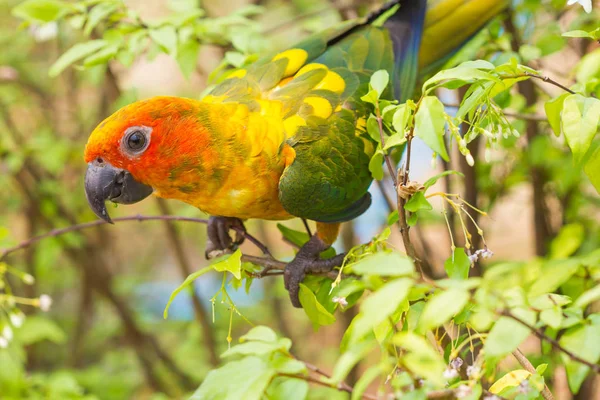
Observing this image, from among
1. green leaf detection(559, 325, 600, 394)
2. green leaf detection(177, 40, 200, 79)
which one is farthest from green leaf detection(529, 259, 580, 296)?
green leaf detection(177, 40, 200, 79)

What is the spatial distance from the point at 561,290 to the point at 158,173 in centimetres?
71

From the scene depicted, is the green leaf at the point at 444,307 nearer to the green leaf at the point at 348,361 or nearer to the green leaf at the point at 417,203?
the green leaf at the point at 348,361

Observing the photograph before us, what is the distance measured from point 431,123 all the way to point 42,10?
94cm

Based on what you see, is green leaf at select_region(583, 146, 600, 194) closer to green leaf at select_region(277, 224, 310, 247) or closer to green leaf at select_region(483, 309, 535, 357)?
green leaf at select_region(483, 309, 535, 357)

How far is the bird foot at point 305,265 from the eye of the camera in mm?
1058

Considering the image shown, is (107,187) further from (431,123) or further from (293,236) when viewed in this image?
(431,123)

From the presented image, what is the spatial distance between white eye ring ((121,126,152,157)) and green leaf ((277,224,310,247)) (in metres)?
0.29

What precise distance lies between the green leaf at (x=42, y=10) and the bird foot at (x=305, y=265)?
0.67 m

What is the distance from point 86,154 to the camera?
1032 millimetres

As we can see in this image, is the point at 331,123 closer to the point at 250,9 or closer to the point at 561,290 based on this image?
the point at 250,9

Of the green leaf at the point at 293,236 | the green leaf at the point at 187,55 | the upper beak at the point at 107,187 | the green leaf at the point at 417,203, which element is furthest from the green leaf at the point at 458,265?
the green leaf at the point at 187,55

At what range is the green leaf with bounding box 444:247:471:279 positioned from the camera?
2.26 ft

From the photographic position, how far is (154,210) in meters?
2.70

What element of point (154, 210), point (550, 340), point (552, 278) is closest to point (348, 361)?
point (550, 340)
